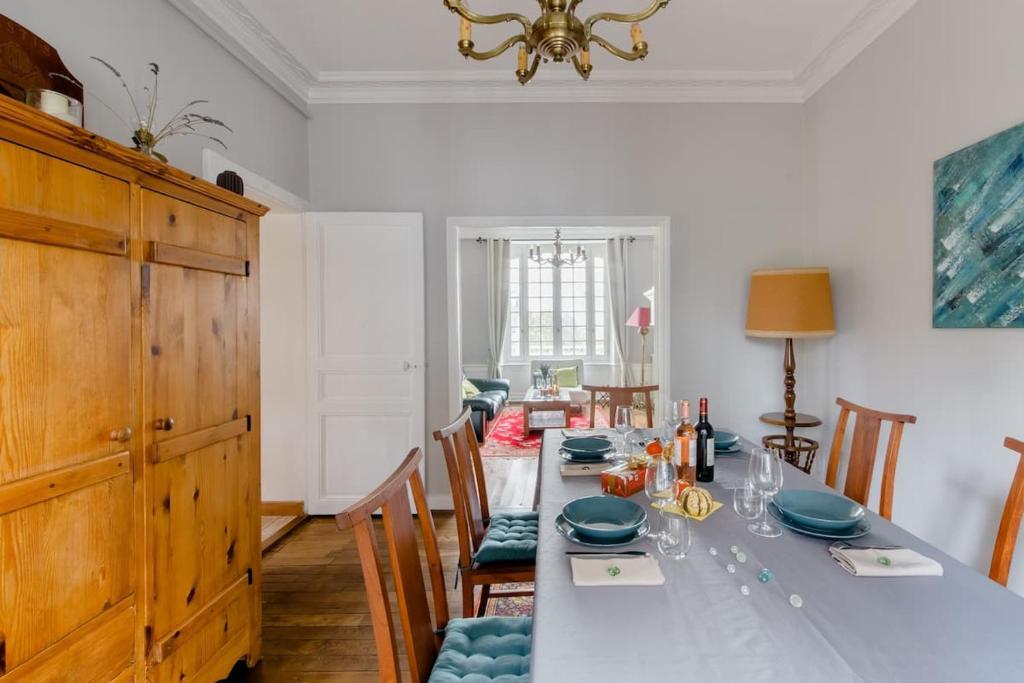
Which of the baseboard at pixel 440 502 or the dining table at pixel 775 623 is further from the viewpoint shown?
the baseboard at pixel 440 502

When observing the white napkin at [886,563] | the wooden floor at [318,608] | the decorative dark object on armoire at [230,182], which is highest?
the decorative dark object on armoire at [230,182]

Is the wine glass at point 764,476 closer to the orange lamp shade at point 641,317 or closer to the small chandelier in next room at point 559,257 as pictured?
the orange lamp shade at point 641,317

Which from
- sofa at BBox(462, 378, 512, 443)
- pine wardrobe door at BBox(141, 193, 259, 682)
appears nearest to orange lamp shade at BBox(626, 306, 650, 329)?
sofa at BBox(462, 378, 512, 443)

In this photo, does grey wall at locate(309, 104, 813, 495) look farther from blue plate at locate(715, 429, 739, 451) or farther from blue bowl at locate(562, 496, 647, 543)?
blue bowl at locate(562, 496, 647, 543)

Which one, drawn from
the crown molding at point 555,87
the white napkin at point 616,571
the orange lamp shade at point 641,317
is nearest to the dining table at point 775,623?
the white napkin at point 616,571

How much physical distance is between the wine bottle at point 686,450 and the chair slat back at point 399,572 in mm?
858

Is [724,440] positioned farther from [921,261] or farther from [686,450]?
[921,261]

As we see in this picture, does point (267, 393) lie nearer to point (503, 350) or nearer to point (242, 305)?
point (242, 305)

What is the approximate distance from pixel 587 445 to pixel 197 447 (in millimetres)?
1480

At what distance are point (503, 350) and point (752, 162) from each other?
5399 millimetres

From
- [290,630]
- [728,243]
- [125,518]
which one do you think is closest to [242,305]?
[125,518]

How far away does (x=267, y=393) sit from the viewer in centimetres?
341

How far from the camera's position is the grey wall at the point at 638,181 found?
3.41 meters

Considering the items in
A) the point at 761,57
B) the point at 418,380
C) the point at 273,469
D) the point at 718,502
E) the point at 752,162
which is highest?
the point at 761,57
